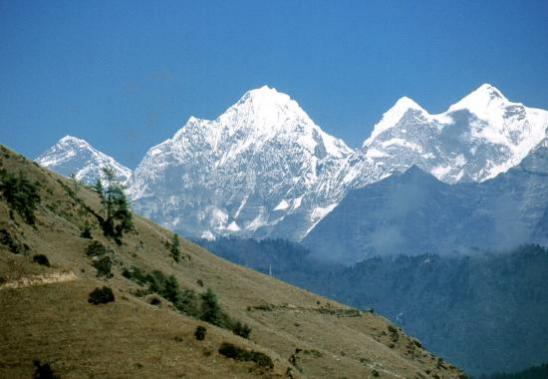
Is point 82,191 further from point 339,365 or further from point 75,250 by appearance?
point 339,365

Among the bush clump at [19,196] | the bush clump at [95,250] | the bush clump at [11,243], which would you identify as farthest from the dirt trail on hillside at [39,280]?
the bush clump at [95,250]

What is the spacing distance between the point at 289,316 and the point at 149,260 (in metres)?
26.7

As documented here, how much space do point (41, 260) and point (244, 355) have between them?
1029 inches

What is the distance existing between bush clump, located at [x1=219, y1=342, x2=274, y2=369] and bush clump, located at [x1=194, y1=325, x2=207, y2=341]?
6.64 feet

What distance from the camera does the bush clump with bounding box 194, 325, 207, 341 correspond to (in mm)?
70312

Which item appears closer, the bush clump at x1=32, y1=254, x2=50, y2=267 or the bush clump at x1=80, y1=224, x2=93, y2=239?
the bush clump at x1=32, y1=254, x2=50, y2=267

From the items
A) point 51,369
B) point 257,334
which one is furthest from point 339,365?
point 51,369

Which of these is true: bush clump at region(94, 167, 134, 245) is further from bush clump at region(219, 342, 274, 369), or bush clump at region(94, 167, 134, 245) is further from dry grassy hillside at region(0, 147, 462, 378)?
bush clump at region(219, 342, 274, 369)

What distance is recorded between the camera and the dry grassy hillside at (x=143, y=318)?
65562 millimetres

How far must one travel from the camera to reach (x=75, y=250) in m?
104

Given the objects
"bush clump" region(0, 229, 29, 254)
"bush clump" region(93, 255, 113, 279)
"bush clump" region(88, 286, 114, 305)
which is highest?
"bush clump" region(93, 255, 113, 279)

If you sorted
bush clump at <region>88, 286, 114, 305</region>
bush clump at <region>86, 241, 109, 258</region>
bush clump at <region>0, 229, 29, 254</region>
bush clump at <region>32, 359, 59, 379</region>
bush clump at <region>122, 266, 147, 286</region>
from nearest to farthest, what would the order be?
bush clump at <region>32, 359, 59, 379</region>, bush clump at <region>88, 286, 114, 305</region>, bush clump at <region>0, 229, 29, 254</region>, bush clump at <region>86, 241, 109, 258</region>, bush clump at <region>122, 266, 147, 286</region>

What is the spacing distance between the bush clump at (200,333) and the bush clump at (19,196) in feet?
127

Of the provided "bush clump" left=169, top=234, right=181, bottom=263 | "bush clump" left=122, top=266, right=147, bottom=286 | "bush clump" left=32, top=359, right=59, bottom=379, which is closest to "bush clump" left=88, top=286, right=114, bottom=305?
"bush clump" left=32, top=359, right=59, bottom=379
